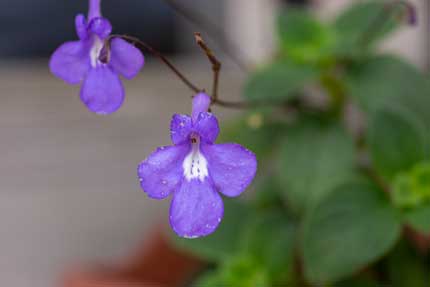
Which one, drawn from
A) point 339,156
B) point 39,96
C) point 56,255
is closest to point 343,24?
point 339,156

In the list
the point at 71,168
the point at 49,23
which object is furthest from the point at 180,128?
the point at 49,23

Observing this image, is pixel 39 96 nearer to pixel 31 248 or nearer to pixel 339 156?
pixel 31 248

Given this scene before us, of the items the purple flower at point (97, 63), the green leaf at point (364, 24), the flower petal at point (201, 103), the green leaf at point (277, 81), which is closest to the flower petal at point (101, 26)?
the purple flower at point (97, 63)

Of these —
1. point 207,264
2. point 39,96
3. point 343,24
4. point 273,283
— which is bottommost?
point 273,283

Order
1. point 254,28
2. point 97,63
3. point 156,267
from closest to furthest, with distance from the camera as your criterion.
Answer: point 97,63 → point 156,267 → point 254,28

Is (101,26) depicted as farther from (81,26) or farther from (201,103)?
(201,103)

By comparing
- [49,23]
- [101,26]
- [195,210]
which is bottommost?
[195,210]

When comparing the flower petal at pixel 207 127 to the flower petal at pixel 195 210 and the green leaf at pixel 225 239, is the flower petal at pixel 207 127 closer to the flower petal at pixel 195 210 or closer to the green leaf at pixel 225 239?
the flower petal at pixel 195 210
